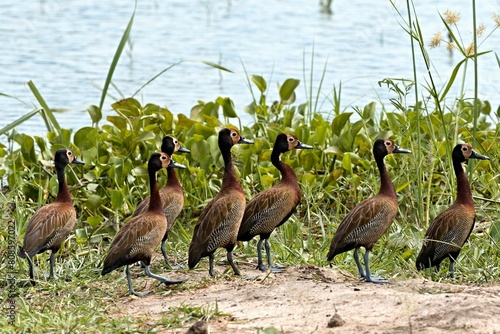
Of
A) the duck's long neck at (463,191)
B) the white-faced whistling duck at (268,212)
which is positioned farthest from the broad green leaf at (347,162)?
the duck's long neck at (463,191)

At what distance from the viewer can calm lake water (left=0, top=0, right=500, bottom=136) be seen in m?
12.8

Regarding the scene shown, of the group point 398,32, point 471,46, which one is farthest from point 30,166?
point 398,32

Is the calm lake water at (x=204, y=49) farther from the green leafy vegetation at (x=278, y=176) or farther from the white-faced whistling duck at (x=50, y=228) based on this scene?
the white-faced whistling duck at (x=50, y=228)

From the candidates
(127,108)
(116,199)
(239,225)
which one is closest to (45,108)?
(127,108)

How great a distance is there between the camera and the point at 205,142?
9195 mm

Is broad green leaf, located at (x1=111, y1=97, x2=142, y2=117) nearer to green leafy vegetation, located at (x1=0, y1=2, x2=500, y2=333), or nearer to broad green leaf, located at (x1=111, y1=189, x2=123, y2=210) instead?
green leafy vegetation, located at (x1=0, y1=2, x2=500, y2=333)

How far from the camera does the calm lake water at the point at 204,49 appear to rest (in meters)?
12.8

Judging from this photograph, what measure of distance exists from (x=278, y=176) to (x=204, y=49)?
569 cm

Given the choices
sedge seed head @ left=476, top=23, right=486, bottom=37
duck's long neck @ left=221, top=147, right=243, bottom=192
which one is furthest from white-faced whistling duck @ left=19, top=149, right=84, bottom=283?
sedge seed head @ left=476, top=23, right=486, bottom=37

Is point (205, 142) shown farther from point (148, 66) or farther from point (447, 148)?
point (148, 66)

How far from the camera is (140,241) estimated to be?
23.2 ft

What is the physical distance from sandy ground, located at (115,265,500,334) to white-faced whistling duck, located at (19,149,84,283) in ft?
2.21

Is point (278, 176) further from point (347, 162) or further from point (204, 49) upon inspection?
point (204, 49)

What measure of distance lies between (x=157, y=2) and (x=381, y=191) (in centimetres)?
1083
